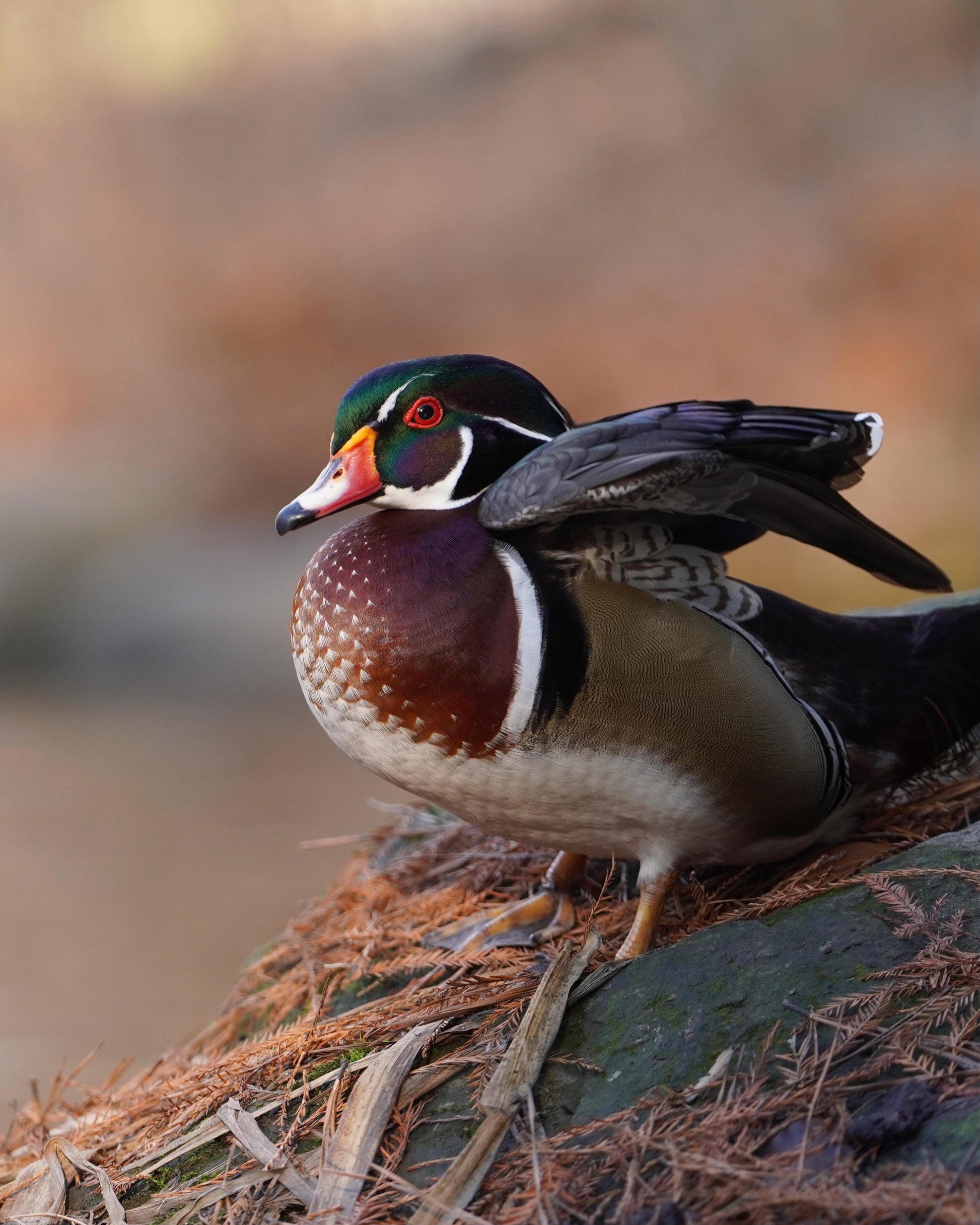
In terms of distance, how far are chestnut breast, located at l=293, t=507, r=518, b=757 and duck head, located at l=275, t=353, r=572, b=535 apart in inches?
2.4

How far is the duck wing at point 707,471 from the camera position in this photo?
3.59 feet

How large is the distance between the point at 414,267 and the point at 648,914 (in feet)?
16.9

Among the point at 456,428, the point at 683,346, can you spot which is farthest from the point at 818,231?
the point at 456,428

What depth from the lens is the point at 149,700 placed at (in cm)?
486

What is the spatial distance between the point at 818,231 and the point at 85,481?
383 cm

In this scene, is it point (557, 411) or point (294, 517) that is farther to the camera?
point (557, 411)

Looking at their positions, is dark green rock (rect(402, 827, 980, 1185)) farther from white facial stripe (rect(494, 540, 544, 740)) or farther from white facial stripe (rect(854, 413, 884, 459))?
white facial stripe (rect(854, 413, 884, 459))

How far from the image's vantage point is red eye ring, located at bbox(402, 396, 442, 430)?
4.33ft

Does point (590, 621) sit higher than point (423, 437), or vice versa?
point (423, 437)

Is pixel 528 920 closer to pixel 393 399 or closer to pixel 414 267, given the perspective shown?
pixel 393 399

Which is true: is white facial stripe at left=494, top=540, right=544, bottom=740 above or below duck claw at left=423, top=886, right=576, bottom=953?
above

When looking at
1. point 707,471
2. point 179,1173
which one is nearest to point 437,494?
point 707,471

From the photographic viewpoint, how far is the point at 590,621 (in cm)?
123

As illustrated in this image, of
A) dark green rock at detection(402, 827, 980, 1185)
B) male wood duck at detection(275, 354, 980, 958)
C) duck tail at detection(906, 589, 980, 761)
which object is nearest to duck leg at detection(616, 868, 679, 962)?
male wood duck at detection(275, 354, 980, 958)
